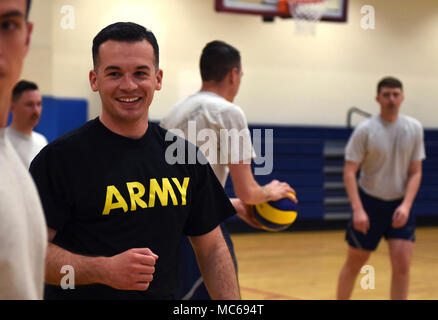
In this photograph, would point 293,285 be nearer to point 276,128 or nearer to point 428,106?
point 276,128

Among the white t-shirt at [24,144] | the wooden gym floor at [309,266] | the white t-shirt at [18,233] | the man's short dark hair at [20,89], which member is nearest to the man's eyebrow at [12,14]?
the white t-shirt at [18,233]

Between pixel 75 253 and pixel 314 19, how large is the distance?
21.6ft

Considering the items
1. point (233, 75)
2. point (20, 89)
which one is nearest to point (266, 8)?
point (20, 89)

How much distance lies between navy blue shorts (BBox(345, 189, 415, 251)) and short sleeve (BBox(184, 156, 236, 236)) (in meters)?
3.00

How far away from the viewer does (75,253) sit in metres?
2.02

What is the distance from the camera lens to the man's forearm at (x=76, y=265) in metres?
1.91

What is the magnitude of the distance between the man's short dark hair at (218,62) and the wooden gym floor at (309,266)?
262cm

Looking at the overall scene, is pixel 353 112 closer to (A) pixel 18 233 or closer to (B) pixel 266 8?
(B) pixel 266 8

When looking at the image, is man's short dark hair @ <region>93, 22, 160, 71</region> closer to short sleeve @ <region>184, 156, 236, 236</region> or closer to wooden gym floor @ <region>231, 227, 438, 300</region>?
short sleeve @ <region>184, 156, 236, 236</region>

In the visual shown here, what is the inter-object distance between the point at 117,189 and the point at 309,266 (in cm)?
579

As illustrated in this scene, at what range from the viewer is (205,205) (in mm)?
2285

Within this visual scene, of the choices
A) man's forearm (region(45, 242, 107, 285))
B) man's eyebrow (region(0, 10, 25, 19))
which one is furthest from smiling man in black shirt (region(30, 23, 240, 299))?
man's eyebrow (region(0, 10, 25, 19))

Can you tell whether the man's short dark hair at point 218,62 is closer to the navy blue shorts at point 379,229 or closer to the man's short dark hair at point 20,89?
the man's short dark hair at point 20,89
